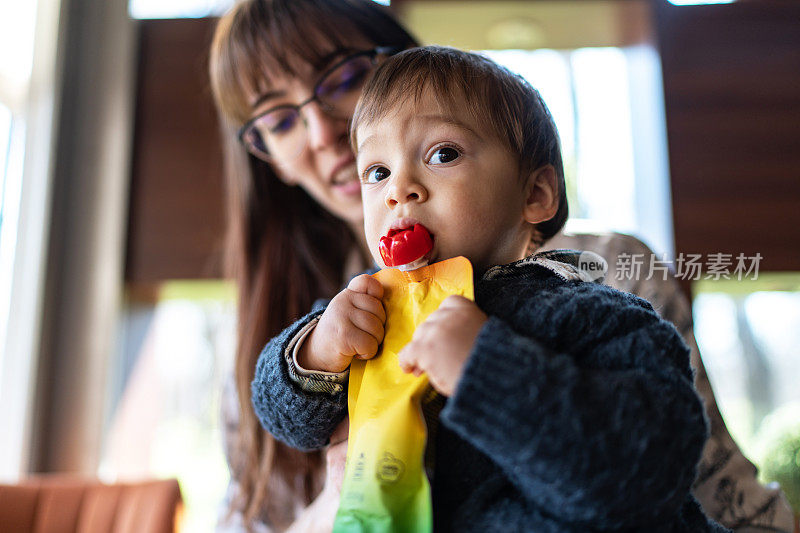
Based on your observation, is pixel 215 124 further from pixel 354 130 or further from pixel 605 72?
pixel 354 130

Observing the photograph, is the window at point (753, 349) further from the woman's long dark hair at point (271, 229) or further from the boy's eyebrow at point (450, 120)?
the boy's eyebrow at point (450, 120)

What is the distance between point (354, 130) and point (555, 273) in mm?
258

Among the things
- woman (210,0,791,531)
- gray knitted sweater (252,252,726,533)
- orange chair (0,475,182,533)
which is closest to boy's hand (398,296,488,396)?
gray knitted sweater (252,252,726,533)

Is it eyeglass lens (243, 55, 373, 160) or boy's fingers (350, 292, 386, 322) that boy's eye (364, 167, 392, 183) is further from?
Result: eyeglass lens (243, 55, 373, 160)

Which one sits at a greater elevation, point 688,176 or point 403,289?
point 688,176

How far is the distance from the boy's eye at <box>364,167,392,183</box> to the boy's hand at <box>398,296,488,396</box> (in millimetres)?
167

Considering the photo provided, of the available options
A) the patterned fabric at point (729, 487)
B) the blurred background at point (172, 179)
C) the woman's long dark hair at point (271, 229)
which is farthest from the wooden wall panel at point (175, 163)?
the patterned fabric at point (729, 487)

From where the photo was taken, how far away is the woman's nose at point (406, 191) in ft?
1.84

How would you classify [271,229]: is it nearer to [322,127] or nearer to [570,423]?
[322,127]

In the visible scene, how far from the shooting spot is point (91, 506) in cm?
113

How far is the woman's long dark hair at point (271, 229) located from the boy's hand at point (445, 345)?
640mm

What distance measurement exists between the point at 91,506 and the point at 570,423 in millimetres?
1019

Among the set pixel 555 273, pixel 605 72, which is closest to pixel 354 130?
pixel 555 273

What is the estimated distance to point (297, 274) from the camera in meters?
1.21
